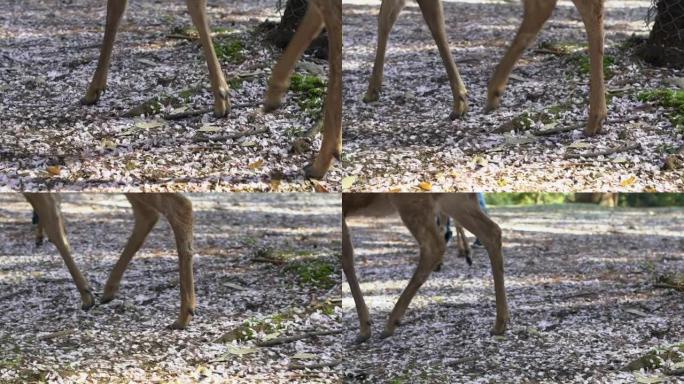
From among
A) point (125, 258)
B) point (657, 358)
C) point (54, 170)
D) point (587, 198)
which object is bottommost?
point (657, 358)

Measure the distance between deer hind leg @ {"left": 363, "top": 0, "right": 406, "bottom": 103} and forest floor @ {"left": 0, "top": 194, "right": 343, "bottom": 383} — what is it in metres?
0.40

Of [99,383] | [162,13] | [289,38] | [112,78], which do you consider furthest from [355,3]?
[99,383]

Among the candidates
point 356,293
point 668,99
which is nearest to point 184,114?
point 356,293

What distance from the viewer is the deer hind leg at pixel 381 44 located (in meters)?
3.33

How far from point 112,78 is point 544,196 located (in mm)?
1496

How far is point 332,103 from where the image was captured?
3164mm

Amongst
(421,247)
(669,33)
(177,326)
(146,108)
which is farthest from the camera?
(421,247)

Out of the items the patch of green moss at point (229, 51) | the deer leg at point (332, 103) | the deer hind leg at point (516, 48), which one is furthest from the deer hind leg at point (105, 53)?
the deer hind leg at point (516, 48)

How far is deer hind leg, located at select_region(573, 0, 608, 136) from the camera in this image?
3254mm

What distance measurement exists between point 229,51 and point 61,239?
936 millimetres

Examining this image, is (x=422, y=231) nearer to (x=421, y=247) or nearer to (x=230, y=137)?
(x=421, y=247)

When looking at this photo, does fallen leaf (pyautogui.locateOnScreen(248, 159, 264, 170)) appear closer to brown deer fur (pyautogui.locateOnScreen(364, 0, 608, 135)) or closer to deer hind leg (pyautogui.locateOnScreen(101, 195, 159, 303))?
brown deer fur (pyautogui.locateOnScreen(364, 0, 608, 135))

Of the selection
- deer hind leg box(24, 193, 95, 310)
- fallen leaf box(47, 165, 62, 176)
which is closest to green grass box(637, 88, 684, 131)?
fallen leaf box(47, 165, 62, 176)

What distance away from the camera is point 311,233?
3781 millimetres
